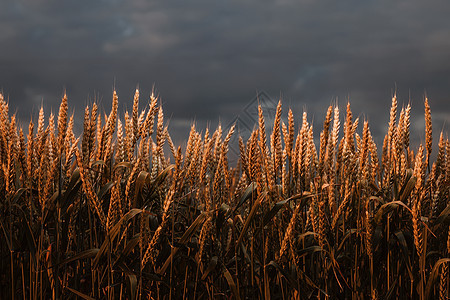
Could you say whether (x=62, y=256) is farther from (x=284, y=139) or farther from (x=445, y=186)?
(x=445, y=186)

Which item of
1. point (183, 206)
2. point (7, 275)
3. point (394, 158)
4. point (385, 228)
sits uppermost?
point (394, 158)

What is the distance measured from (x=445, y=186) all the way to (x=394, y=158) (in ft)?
2.02

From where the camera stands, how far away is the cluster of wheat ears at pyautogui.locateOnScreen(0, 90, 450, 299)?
2232 mm

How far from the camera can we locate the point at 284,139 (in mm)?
2787

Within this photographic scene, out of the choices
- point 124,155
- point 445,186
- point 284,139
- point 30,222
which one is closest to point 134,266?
point 30,222

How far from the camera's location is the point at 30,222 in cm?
231

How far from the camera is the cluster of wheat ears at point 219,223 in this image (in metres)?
2.23

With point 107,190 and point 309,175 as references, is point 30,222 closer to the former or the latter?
point 107,190

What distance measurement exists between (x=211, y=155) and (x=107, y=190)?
3.39ft

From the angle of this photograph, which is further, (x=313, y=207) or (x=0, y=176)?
(x=0, y=176)

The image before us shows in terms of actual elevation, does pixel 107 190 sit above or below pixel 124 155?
below

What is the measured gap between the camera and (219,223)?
2.43 metres

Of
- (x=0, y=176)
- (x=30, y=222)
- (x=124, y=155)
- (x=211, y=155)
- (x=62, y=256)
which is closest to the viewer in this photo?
(x=30, y=222)

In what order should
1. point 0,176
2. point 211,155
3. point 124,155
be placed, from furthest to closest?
point 211,155 → point 124,155 → point 0,176
